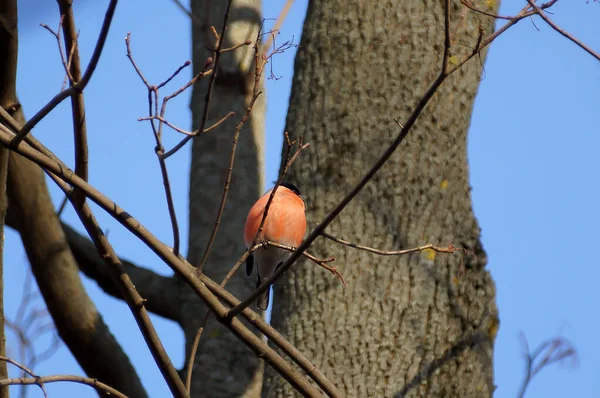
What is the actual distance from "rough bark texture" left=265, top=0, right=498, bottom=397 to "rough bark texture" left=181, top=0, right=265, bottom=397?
0.73 metres

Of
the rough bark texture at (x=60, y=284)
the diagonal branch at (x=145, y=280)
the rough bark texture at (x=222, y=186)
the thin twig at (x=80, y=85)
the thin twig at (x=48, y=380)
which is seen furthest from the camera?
the diagonal branch at (x=145, y=280)

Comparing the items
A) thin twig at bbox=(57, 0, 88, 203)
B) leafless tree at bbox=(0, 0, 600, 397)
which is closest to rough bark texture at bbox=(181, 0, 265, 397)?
leafless tree at bbox=(0, 0, 600, 397)

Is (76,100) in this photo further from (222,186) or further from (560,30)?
(222,186)

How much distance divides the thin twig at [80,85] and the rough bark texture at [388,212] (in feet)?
4.33

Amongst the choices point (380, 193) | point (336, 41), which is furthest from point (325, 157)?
point (336, 41)

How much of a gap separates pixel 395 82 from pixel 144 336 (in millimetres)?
1488

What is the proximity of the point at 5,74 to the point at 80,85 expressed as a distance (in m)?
0.95

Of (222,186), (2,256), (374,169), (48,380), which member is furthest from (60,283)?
(374,169)

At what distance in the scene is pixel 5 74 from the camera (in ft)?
7.34

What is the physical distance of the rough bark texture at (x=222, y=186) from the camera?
131 inches

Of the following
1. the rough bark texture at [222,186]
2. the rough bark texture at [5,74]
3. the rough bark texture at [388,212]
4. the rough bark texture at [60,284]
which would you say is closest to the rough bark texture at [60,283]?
the rough bark texture at [60,284]

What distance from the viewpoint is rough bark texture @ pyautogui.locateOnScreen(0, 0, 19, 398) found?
212cm

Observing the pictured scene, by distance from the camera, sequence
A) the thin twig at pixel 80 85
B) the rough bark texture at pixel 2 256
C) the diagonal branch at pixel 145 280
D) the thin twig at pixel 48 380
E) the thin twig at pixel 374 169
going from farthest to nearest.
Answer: the diagonal branch at pixel 145 280 < the rough bark texture at pixel 2 256 < the thin twig at pixel 48 380 < the thin twig at pixel 374 169 < the thin twig at pixel 80 85

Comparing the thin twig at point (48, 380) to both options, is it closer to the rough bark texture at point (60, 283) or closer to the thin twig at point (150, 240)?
the thin twig at point (150, 240)
